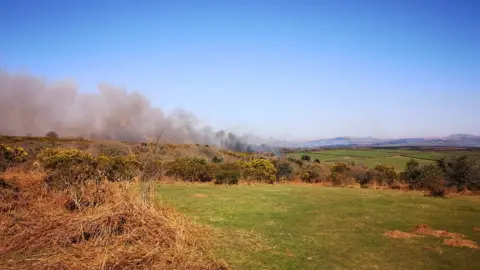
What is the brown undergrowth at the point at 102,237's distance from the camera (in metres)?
6.44

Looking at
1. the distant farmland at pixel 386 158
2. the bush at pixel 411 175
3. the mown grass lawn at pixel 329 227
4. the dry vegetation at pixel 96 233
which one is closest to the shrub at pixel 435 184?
the bush at pixel 411 175

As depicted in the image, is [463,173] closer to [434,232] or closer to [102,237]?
[434,232]

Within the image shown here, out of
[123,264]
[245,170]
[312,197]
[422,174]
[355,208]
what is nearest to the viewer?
[123,264]

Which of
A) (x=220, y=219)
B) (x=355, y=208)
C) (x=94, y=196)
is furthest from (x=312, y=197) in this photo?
(x=94, y=196)

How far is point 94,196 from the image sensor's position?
9.90 metres

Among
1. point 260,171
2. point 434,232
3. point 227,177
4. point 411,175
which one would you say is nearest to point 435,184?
point 411,175

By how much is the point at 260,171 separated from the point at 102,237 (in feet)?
66.6

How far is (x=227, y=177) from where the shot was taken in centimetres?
2372

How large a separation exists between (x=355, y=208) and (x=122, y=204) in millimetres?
9957

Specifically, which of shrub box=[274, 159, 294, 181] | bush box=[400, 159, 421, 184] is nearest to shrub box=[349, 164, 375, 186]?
bush box=[400, 159, 421, 184]

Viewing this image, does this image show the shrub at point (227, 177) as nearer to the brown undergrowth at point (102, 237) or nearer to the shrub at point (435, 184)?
the shrub at point (435, 184)

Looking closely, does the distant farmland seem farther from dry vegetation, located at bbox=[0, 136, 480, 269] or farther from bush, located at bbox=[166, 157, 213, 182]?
dry vegetation, located at bbox=[0, 136, 480, 269]

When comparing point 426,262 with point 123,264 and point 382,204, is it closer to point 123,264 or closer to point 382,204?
point 123,264

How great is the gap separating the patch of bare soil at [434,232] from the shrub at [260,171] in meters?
15.7
